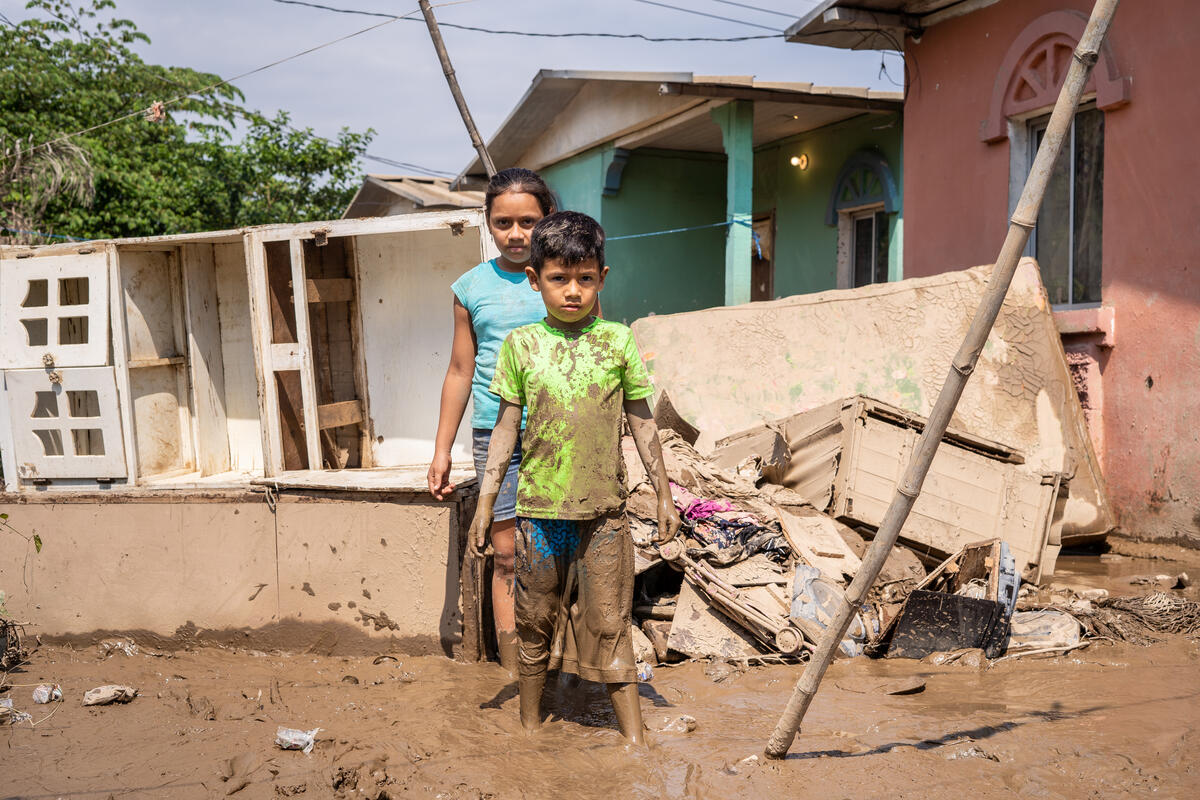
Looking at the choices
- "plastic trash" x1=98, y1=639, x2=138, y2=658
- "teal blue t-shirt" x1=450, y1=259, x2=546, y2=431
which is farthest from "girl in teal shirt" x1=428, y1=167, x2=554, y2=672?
"plastic trash" x1=98, y1=639, x2=138, y2=658

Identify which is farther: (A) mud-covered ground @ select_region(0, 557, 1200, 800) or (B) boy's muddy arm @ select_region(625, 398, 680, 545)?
(B) boy's muddy arm @ select_region(625, 398, 680, 545)

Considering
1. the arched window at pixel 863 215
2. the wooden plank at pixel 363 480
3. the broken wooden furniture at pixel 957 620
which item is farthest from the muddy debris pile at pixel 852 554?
the arched window at pixel 863 215

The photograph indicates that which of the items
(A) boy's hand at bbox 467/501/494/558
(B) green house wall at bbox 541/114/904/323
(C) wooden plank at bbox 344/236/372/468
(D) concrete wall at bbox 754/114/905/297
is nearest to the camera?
(A) boy's hand at bbox 467/501/494/558

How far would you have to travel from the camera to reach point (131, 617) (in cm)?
434

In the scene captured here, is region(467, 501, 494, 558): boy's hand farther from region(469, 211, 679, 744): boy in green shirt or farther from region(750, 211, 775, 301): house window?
region(750, 211, 775, 301): house window

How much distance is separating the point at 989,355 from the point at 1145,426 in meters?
1.23

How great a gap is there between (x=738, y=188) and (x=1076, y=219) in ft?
12.1

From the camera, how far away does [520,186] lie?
3311 millimetres

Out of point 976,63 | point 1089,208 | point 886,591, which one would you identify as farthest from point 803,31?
point 886,591

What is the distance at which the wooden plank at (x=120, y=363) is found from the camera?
4.51 metres

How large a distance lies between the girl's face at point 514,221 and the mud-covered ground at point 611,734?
1.64 meters

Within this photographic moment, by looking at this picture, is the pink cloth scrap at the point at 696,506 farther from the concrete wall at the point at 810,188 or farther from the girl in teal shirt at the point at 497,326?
the concrete wall at the point at 810,188

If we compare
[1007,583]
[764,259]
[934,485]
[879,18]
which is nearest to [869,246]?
[764,259]

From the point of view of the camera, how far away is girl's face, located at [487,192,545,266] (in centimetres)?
331
